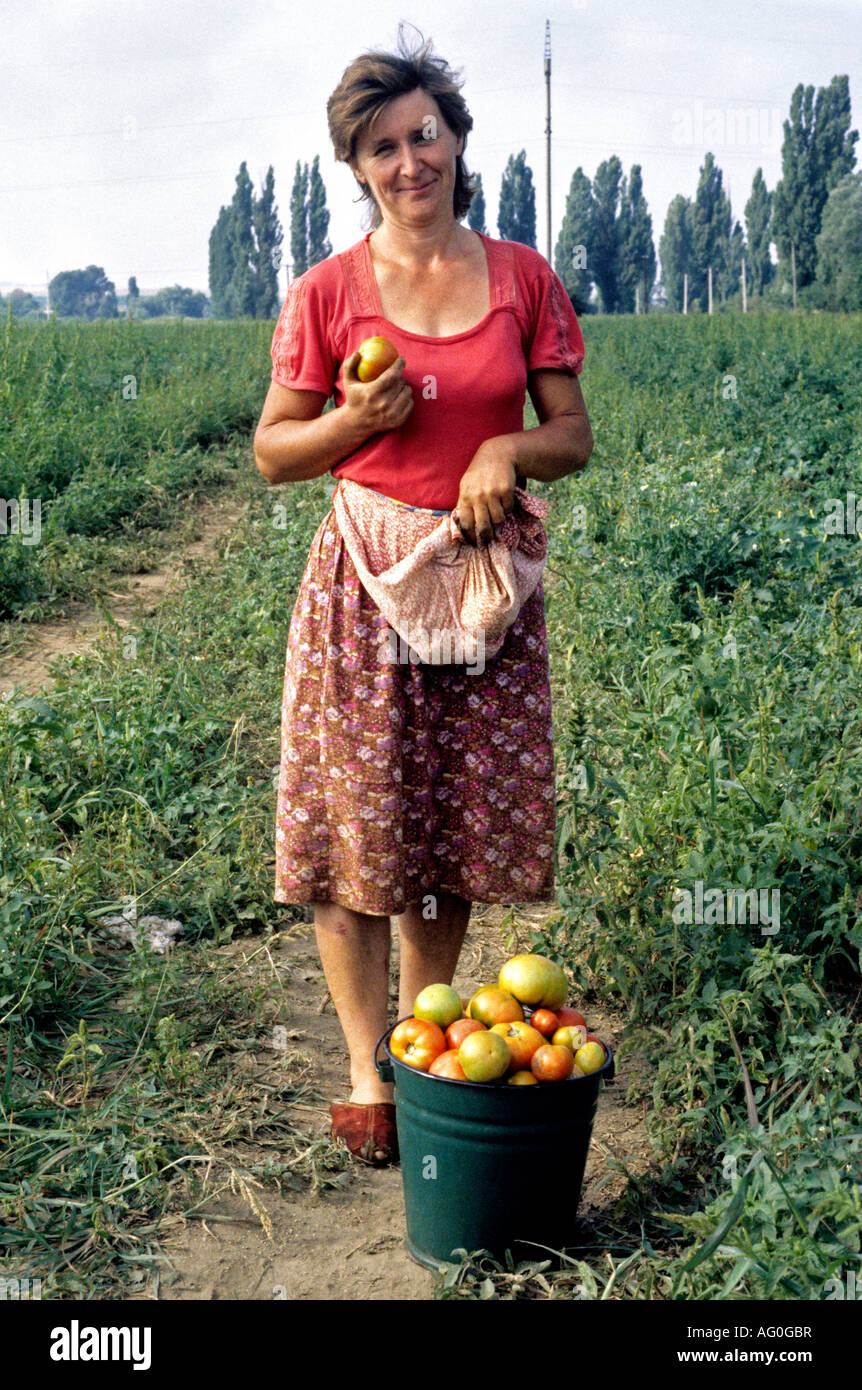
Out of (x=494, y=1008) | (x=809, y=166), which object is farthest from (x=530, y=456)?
(x=809, y=166)

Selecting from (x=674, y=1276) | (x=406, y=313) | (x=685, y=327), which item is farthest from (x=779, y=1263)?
(x=685, y=327)

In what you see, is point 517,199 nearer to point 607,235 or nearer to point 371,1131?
point 607,235

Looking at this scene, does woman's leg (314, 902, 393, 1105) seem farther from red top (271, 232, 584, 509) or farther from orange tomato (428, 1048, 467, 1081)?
red top (271, 232, 584, 509)

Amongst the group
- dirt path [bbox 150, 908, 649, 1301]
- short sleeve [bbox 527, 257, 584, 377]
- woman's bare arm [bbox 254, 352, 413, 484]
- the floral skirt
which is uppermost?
short sleeve [bbox 527, 257, 584, 377]

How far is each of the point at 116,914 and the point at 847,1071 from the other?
6.72 ft

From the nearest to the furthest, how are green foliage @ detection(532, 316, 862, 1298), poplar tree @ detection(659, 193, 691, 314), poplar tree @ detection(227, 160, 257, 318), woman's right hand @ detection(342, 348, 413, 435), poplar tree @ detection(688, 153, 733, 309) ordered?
green foliage @ detection(532, 316, 862, 1298) < woman's right hand @ detection(342, 348, 413, 435) < poplar tree @ detection(227, 160, 257, 318) < poplar tree @ detection(688, 153, 733, 309) < poplar tree @ detection(659, 193, 691, 314)

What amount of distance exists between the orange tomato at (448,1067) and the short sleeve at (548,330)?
4.25ft

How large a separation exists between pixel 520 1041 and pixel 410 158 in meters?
1.57

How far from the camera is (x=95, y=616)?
6.24 meters

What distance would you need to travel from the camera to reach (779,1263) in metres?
1.76

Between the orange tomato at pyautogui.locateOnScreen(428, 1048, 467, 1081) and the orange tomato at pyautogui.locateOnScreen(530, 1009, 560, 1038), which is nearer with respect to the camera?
the orange tomato at pyautogui.locateOnScreen(428, 1048, 467, 1081)

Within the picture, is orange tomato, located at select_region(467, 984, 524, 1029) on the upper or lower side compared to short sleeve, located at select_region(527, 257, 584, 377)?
lower

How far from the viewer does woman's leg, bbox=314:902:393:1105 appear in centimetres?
256

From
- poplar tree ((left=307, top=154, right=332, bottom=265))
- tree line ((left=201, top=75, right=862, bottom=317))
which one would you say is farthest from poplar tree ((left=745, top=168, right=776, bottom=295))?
poplar tree ((left=307, top=154, right=332, bottom=265))
